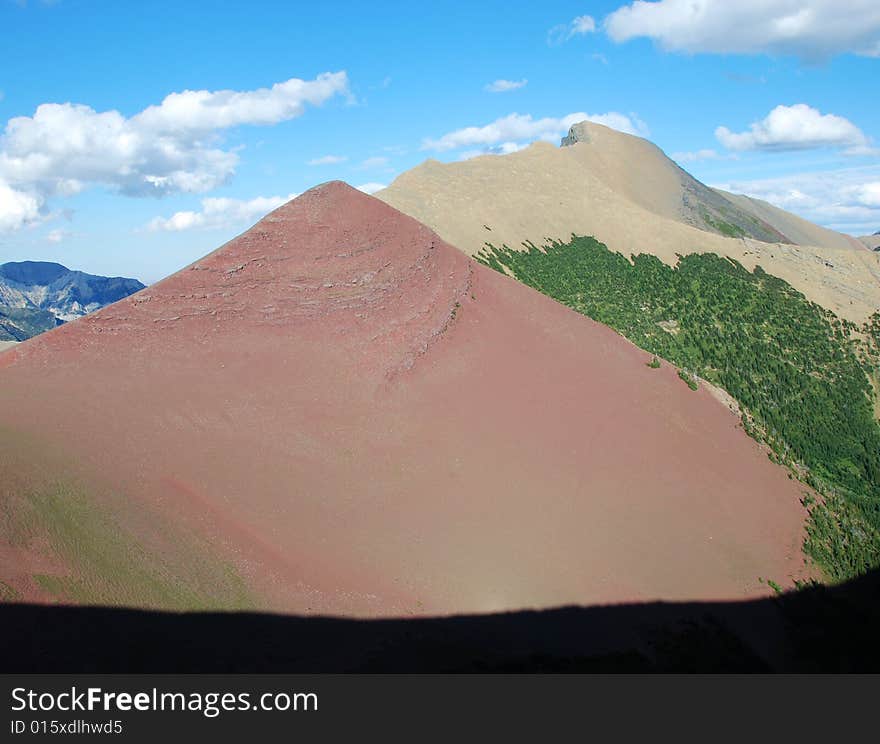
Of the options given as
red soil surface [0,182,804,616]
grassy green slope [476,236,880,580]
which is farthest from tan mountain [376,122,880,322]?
red soil surface [0,182,804,616]

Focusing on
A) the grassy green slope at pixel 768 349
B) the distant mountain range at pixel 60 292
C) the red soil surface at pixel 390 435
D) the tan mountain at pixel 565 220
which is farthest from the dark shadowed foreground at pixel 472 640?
the distant mountain range at pixel 60 292

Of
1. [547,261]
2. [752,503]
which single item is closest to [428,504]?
[752,503]

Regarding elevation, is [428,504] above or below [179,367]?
below

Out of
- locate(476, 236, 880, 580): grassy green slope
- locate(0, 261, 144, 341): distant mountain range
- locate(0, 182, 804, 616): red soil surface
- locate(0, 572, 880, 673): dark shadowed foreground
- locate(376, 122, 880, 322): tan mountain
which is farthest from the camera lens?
locate(0, 261, 144, 341): distant mountain range

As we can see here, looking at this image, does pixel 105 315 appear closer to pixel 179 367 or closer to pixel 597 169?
pixel 179 367

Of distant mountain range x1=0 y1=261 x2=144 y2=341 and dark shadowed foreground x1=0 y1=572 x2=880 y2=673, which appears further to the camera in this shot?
distant mountain range x1=0 y1=261 x2=144 y2=341

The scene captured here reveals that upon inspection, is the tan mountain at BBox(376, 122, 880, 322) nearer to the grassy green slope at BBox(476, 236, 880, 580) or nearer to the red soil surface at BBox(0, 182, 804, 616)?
the grassy green slope at BBox(476, 236, 880, 580)
